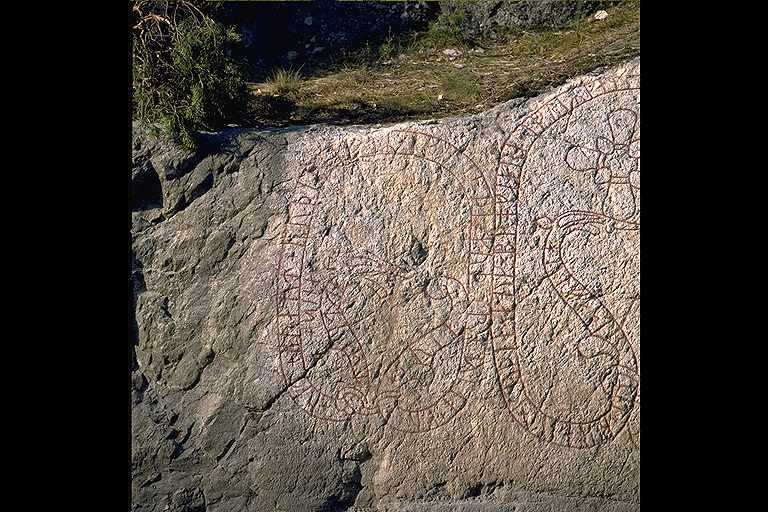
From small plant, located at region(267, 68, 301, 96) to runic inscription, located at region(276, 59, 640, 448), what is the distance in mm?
1388

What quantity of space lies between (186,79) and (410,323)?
1754 millimetres

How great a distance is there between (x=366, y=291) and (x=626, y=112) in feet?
4.58

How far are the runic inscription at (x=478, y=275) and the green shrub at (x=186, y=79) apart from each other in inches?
29.4

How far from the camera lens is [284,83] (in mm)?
5418

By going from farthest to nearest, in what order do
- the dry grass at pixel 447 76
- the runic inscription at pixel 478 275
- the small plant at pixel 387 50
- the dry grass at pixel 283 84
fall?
Answer: the small plant at pixel 387 50, the dry grass at pixel 283 84, the dry grass at pixel 447 76, the runic inscription at pixel 478 275

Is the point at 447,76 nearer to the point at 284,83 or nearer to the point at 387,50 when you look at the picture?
the point at 387,50

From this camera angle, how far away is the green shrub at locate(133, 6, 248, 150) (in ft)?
14.3

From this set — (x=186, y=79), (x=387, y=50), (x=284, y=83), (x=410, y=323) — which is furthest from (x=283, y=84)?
(x=410, y=323)

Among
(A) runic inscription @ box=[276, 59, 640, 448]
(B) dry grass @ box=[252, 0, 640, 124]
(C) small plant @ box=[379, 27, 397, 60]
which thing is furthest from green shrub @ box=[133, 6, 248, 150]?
(C) small plant @ box=[379, 27, 397, 60]

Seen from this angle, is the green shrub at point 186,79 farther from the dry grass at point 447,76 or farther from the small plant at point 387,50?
the small plant at point 387,50

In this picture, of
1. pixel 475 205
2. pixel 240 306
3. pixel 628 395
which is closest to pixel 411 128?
pixel 475 205

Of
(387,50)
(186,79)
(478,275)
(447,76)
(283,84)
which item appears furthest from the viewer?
(387,50)

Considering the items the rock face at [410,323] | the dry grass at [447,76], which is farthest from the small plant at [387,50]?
the rock face at [410,323]

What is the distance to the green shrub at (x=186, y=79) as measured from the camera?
14.3ft
